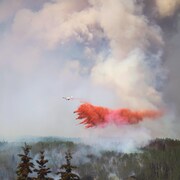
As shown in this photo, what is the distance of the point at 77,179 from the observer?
4503cm

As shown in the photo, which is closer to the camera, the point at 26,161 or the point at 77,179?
the point at 77,179

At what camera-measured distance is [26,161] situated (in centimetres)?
4838

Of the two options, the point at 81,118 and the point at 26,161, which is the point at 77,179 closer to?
the point at 26,161

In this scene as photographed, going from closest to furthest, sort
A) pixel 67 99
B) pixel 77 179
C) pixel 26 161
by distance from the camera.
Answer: pixel 77 179 < pixel 26 161 < pixel 67 99

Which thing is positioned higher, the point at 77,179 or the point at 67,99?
the point at 67,99

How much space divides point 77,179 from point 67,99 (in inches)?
2645

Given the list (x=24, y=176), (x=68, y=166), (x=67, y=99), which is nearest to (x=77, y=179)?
(x=68, y=166)

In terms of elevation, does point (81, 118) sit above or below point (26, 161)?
above

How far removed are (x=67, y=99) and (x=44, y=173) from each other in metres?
65.0

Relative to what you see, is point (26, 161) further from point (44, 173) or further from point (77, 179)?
point (77, 179)

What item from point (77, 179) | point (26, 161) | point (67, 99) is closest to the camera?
point (77, 179)

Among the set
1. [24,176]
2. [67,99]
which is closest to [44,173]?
[24,176]

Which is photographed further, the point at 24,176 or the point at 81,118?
the point at 81,118

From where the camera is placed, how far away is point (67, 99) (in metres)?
112
